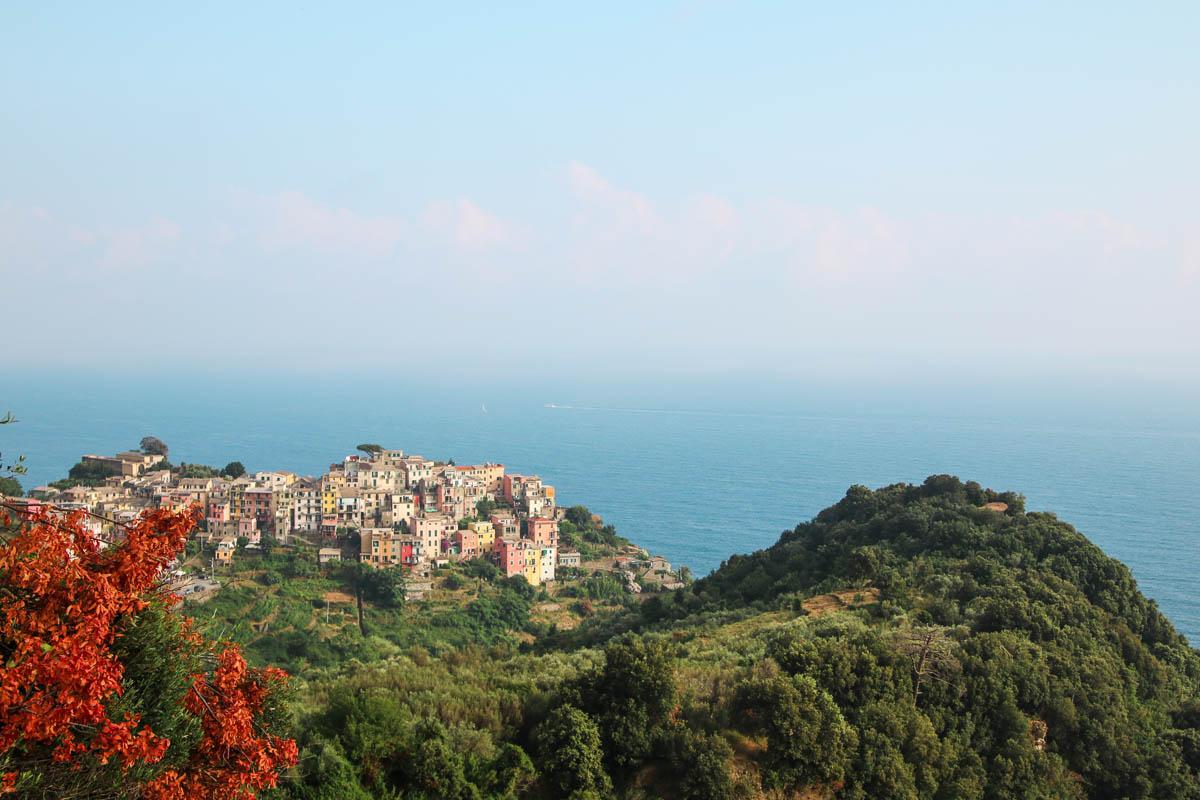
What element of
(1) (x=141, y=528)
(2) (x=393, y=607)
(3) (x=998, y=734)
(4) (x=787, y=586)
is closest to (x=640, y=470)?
(2) (x=393, y=607)

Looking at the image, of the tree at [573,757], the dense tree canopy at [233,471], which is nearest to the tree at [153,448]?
the dense tree canopy at [233,471]

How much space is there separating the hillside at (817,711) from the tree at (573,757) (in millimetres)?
23

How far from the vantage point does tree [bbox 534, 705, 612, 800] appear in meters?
10.5

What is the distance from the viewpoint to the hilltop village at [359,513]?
124ft

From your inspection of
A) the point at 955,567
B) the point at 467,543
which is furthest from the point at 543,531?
the point at 955,567

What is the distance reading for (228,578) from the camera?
33438 mm

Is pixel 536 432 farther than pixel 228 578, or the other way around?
pixel 536 432

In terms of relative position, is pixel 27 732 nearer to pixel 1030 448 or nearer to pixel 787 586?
pixel 787 586

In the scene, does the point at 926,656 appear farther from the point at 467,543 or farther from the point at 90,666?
the point at 467,543

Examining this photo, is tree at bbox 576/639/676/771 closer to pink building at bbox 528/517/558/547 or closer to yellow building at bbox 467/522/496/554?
yellow building at bbox 467/522/496/554

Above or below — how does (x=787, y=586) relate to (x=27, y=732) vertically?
below

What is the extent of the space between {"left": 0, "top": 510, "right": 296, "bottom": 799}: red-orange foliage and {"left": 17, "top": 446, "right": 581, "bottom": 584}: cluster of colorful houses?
32684 millimetres

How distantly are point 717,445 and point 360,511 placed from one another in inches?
2201

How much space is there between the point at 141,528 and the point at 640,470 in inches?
2899
